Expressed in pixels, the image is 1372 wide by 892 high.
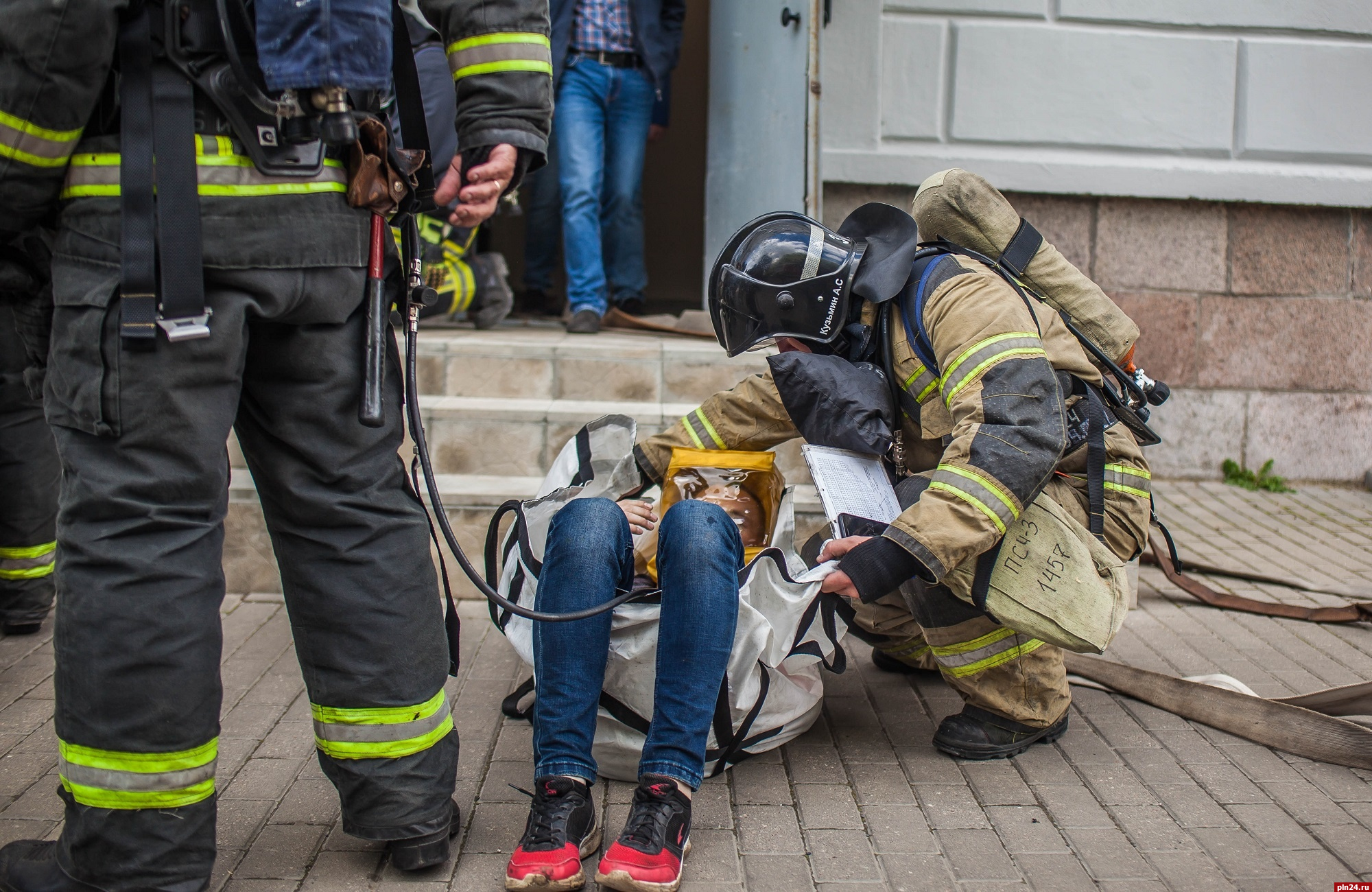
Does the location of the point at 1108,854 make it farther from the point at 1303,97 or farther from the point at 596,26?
the point at 1303,97

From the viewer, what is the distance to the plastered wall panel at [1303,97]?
5363 millimetres

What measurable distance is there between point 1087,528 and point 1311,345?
360 cm

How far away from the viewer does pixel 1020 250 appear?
2.83 metres

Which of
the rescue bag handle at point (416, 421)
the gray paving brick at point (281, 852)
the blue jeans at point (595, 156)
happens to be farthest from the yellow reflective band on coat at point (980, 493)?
the blue jeans at point (595, 156)

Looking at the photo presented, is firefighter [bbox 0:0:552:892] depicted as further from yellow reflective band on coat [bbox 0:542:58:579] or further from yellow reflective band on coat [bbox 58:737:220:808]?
yellow reflective band on coat [bbox 0:542:58:579]

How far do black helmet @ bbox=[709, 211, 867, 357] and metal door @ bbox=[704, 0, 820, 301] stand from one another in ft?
6.80

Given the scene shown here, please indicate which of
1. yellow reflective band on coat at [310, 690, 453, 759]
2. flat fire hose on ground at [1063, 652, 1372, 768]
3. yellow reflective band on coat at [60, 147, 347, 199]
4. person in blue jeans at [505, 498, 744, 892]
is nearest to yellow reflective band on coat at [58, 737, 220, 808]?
yellow reflective band on coat at [310, 690, 453, 759]

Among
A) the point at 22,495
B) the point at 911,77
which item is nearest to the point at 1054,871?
the point at 22,495

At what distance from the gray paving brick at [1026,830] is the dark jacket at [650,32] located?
3.90 meters

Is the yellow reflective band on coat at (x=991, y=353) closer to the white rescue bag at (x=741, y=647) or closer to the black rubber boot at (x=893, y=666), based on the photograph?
the white rescue bag at (x=741, y=647)

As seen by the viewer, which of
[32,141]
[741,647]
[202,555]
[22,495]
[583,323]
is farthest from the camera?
[583,323]

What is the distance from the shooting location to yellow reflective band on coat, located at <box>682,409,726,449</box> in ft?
9.77

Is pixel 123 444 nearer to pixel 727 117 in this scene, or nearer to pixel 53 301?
pixel 53 301

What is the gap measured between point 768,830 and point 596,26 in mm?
4150
